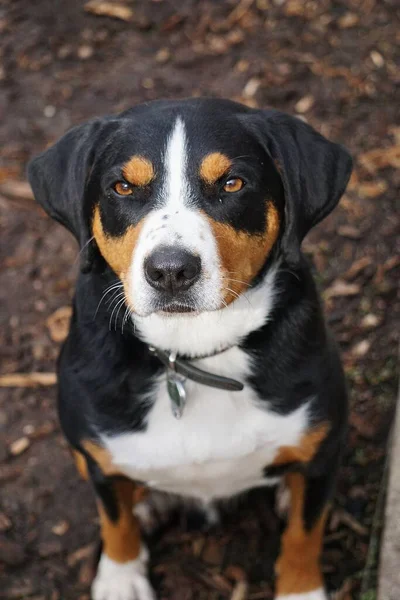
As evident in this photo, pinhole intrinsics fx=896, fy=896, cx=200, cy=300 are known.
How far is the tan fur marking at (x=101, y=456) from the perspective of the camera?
118 inches

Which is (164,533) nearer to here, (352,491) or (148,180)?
(352,491)

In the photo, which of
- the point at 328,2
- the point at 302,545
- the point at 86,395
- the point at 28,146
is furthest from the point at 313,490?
the point at 328,2

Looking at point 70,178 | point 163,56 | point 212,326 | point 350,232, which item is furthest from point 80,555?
point 163,56

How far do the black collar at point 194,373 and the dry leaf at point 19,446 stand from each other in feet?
4.53

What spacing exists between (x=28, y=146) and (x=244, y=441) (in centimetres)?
295

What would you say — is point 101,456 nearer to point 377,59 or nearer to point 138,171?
point 138,171

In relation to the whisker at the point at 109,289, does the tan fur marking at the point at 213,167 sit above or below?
above

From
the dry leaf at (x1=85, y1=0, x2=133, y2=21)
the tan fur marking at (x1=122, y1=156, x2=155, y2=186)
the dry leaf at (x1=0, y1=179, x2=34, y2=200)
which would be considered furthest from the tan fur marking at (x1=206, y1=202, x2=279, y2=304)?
the dry leaf at (x1=85, y1=0, x2=133, y2=21)

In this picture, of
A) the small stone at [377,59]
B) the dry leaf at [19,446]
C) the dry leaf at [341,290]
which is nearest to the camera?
the dry leaf at [19,446]

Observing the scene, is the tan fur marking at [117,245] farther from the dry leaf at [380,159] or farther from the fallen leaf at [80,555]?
the dry leaf at [380,159]

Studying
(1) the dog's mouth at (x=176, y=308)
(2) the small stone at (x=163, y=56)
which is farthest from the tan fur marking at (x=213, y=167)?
(2) the small stone at (x=163, y=56)

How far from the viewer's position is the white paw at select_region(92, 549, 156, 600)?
3529 mm

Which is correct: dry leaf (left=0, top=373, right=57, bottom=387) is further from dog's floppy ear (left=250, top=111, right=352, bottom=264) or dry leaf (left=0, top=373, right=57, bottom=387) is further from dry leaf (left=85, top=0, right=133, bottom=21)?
dry leaf (left=85, top=0, right=133, bottom=21)

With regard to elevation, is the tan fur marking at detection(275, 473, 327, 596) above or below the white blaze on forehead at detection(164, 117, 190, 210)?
below
